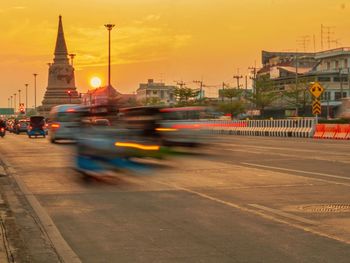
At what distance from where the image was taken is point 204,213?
435 inches

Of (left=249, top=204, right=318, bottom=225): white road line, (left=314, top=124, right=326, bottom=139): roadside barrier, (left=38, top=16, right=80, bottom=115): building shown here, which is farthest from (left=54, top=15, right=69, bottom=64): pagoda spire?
(left=249, top=204, right=318, bottom=225): white road line

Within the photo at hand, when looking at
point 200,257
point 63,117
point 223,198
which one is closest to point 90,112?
point 223,198

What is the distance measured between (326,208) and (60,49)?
14382 centimetres

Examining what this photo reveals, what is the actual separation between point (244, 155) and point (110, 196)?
1261 centimetres

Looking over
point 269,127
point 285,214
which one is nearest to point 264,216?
point 285,214

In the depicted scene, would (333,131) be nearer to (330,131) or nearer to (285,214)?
(330,131)

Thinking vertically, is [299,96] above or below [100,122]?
above

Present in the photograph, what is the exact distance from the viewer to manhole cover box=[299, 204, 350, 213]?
11006mm

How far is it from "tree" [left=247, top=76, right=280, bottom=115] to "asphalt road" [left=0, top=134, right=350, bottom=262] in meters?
86.9

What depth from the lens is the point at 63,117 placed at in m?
40.7

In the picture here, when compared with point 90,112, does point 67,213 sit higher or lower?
lower

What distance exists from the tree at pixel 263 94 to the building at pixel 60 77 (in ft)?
171

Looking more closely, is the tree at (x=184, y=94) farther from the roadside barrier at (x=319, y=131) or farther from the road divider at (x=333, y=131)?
the road divider at (x=333, y=131)

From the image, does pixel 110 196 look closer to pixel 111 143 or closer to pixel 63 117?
pixel 111 143
